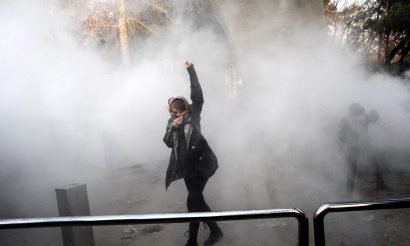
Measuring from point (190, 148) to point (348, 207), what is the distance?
7.46 ft

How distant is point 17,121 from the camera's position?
6023 mm

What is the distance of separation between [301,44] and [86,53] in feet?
15.3

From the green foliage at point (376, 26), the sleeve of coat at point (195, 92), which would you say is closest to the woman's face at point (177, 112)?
the sleeve of coat at point (195, 92)

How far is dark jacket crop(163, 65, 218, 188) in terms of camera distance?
12.1 ft

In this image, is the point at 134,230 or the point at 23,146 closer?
the point at 134,230

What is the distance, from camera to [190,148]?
3684 millimetres

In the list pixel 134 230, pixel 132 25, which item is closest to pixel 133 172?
pixel 134 230

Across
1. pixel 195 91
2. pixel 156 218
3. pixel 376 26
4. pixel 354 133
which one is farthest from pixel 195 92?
pixel 376 26

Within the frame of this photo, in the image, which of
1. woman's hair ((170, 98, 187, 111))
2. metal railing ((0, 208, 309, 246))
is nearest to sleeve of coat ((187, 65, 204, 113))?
woman's hair ((170, 98, 187, 111))

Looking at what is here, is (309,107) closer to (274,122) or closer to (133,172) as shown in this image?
(274,122)

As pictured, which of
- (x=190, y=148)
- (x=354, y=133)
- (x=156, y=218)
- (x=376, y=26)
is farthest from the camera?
(x=376, y=26)

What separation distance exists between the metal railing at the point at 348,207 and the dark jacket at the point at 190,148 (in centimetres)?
220

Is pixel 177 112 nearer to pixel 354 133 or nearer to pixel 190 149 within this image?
pixel 190 149

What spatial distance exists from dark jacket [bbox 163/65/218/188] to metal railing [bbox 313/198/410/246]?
2.20 m
